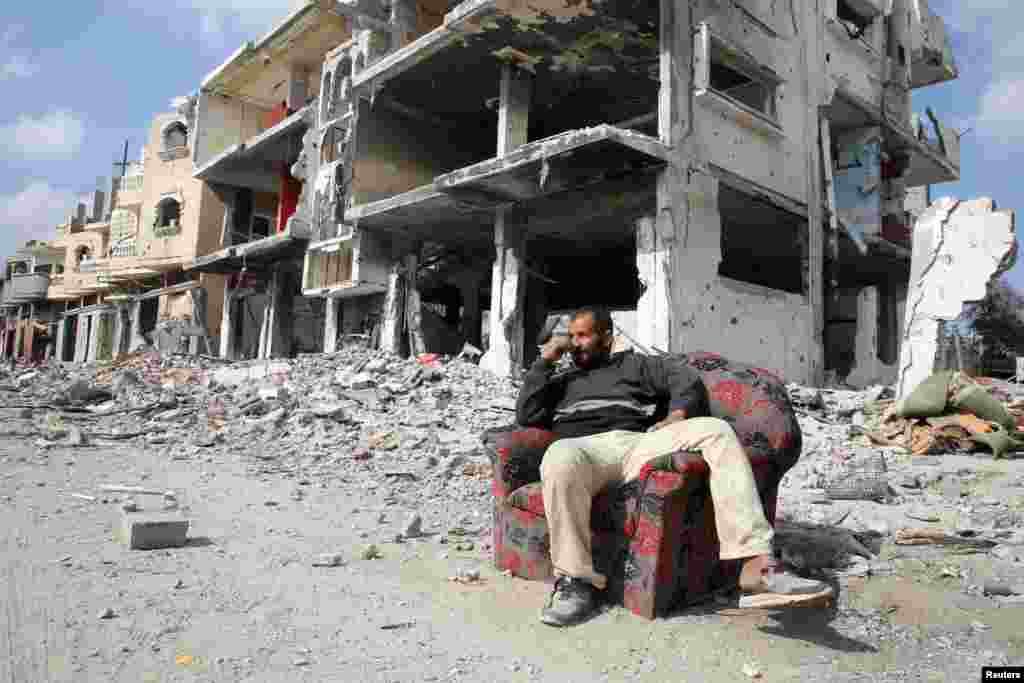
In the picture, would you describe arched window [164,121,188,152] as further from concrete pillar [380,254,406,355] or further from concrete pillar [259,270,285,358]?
concrete pillar [380,254,406,355]

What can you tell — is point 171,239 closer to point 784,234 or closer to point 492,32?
point 492,32

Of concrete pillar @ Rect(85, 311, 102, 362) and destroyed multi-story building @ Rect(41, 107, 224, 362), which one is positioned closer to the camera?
destroyed multi-story building @ Rect(41, 107, 224, 362)

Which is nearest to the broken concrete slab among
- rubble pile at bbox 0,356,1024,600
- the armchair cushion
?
rubble pile at bbox 0,356,1024,600

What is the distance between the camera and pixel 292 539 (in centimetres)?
369

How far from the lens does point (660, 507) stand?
246cm

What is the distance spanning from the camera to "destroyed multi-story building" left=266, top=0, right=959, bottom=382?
938 cm

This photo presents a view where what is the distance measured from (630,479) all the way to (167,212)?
25194 millimetres

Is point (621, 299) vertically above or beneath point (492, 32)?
beneath

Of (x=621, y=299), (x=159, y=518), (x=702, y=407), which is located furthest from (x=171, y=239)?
(x=702, y=407)

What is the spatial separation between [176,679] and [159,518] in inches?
65.0

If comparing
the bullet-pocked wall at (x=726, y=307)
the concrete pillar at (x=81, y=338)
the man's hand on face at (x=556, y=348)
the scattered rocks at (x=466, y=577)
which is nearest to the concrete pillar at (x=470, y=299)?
the bullet-pocked wall at (x=726, y=307)

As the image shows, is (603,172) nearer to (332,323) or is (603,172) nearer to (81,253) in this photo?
(332,323)

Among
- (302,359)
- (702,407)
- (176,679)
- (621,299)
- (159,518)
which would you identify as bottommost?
(176,679)

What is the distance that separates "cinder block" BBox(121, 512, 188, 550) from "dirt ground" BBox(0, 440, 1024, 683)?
0.09 metres
